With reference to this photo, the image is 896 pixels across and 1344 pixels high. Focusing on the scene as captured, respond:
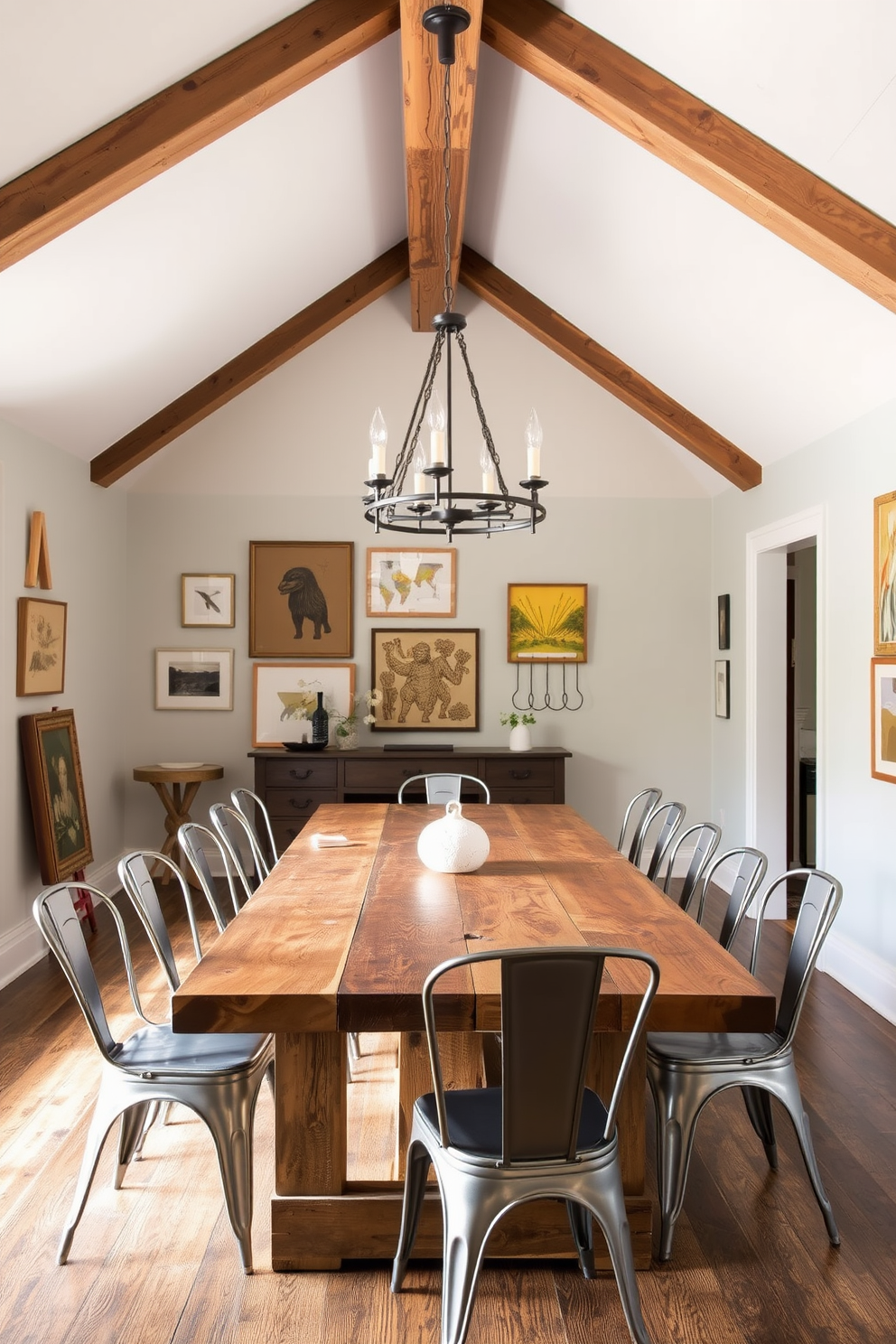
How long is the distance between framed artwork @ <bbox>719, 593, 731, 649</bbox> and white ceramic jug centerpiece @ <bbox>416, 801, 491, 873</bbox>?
356 centimetres

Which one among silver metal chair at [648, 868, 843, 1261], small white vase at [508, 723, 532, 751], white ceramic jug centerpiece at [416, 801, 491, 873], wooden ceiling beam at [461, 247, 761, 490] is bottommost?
silver metal chair at [648, 868, 843, 1261]

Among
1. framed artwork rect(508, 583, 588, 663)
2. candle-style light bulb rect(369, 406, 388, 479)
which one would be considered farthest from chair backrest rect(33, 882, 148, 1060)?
framed artwork rect(508, 583, 588, 663)

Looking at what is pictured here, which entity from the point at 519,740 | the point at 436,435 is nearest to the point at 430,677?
the point at 519,740

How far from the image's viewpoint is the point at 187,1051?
2.44 meters

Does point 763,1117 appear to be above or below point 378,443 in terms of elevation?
below

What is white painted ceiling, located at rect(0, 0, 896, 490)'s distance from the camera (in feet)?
9.61

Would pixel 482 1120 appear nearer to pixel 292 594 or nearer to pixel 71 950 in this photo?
pixel 71 950

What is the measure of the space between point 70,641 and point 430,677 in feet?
7.26

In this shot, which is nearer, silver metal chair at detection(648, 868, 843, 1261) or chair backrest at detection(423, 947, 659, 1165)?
chair backrest at detection(423, 947, 659, 1165)

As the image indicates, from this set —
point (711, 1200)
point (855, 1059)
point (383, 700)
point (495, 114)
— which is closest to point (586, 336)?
point (495, 114)

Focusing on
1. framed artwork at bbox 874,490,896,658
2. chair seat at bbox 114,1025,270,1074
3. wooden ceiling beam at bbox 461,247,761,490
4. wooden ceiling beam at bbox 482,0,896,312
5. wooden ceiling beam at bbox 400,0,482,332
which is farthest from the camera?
wooden ceiling beam at bbox 461,247,761,490

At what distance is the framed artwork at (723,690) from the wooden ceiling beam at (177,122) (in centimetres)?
405

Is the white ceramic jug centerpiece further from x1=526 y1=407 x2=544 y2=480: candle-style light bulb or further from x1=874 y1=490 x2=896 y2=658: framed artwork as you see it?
x1=874 y1=490 x2=896 y2=658: framed artwork

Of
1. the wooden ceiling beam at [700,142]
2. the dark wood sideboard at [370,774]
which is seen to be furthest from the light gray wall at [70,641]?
the wooden ceiling beam at [700,142]
